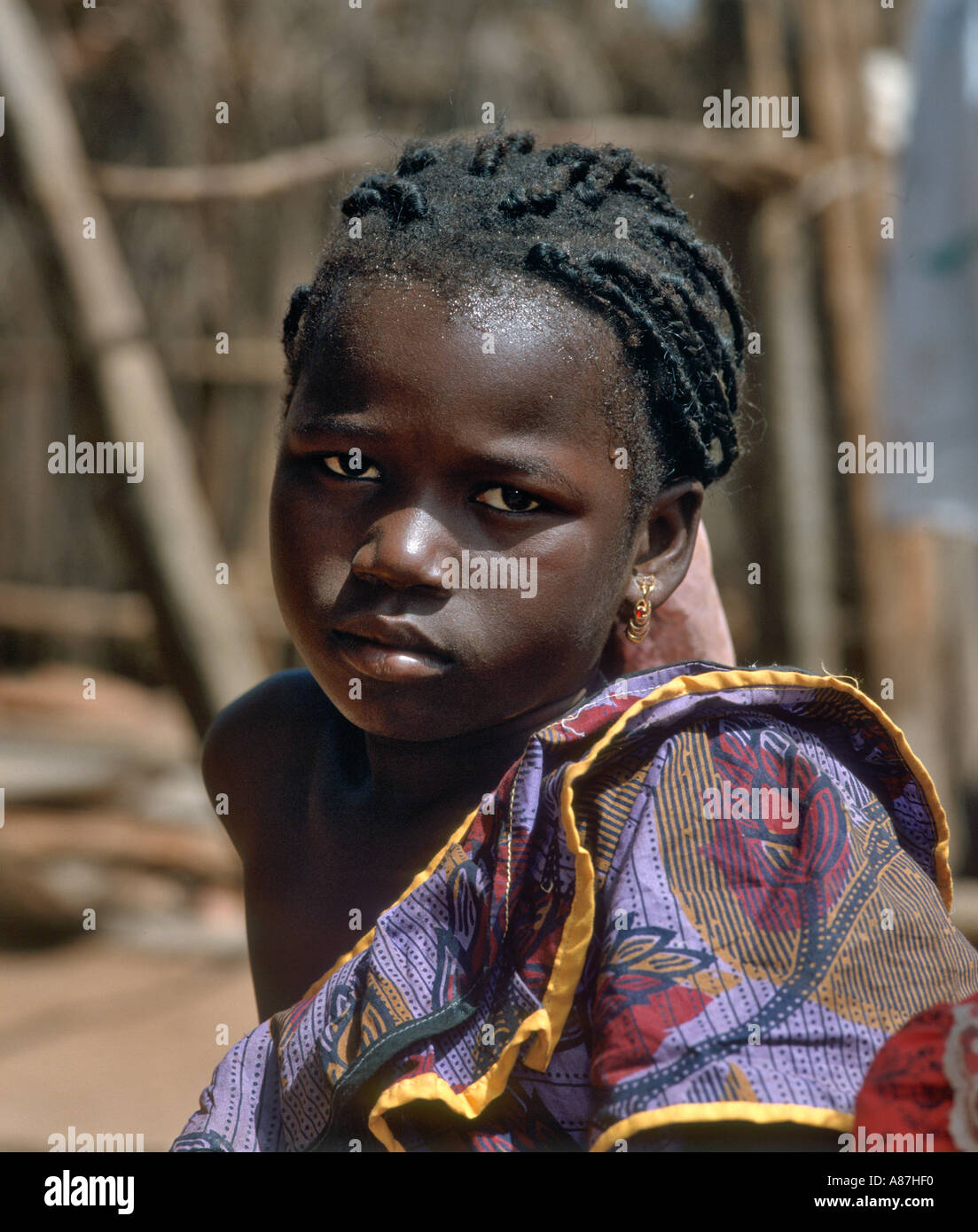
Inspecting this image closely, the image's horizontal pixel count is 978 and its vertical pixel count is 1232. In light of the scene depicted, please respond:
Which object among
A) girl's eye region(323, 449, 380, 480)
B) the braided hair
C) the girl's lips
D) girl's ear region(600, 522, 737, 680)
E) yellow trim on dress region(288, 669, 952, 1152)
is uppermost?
the braided hair

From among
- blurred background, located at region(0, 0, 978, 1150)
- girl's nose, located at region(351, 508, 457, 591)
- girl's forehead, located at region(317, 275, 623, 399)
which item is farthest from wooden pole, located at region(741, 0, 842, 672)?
girl's nose, located at region(351, 508, 457, 591)

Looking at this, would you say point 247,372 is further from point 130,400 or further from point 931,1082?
point 931,1082

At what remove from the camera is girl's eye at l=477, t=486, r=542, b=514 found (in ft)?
3.74

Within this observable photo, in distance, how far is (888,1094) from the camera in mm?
820

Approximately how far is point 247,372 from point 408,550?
5134 millimetres

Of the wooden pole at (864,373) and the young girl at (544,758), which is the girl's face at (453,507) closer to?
the young girl at (544,758)

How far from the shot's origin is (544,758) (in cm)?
103

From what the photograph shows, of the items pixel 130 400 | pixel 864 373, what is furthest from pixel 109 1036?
pixel 864 373

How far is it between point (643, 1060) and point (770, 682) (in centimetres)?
33

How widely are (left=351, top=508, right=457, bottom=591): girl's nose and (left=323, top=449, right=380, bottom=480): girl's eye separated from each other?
68mm

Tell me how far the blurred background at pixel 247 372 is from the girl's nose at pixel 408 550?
519mm

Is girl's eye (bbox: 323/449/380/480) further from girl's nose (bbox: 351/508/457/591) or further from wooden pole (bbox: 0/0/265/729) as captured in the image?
wooden pole (bbox: 0/0/265/729)

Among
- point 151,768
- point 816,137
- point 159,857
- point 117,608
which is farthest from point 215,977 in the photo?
point 816,137

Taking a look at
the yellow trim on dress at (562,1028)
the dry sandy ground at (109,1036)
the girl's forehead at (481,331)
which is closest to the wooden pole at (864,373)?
the dry sandy ground at (109,1036)
